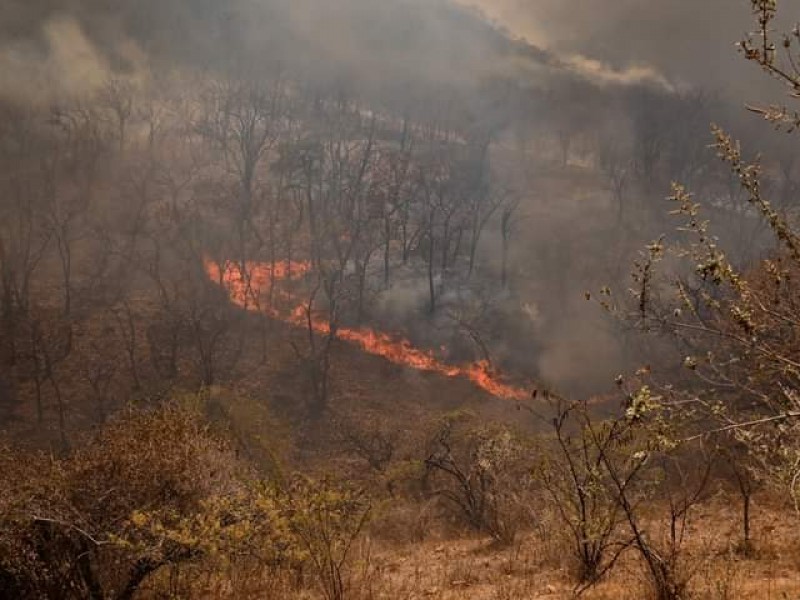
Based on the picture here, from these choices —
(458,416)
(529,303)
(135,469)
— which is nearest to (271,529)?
(135,469)

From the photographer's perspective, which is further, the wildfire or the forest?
the wildfire

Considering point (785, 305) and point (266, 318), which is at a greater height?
point (785, 305)

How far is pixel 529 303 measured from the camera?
55.2 meters

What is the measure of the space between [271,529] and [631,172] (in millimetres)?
81215

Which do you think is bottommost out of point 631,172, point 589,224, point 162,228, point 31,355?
point 31,355

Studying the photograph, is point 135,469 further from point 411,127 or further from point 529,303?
point 411,127

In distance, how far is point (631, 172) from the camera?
80000 mm

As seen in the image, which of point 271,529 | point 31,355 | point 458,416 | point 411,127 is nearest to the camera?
point 271,529

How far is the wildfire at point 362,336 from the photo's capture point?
149ft

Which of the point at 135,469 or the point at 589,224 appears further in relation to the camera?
the point at 589,224

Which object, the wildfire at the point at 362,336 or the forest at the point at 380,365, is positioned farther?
the wildfire at the point at 362,336

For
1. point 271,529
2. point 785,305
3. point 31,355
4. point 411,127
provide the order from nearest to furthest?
point 785,305 → point 271,529 → point 31,355 → point 411,127

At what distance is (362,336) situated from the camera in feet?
158

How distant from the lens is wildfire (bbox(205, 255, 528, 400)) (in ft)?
149
